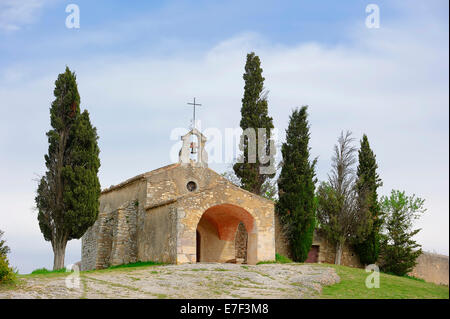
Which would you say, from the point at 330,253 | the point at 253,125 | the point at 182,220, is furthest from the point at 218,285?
the point at 330,253

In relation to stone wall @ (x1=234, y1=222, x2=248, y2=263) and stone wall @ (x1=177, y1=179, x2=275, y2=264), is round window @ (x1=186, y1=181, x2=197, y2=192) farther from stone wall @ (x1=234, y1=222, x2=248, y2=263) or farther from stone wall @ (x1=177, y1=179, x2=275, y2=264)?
stone wall @ (x1=234, y1=222, x2=248, y2=263)

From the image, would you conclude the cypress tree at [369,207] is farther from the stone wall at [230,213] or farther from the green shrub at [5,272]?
the green shrub at [5,272]

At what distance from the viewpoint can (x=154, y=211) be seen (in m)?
26.2

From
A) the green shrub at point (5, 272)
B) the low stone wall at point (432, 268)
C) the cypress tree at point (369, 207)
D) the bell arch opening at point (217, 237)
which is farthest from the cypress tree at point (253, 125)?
the green shrub at point (5, 272)

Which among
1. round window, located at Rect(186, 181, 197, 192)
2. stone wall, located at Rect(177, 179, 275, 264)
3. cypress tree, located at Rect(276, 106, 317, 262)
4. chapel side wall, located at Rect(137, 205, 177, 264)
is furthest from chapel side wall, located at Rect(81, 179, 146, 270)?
cypress tree, located at Rect(276, 106, 317, 262)

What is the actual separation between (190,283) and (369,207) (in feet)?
59.0

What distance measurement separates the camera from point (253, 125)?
103 ft

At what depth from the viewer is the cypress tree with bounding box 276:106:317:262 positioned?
30453mm

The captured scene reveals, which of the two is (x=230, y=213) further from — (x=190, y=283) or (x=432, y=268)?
(x=432, y=268)

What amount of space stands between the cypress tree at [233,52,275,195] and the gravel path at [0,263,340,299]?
8813 mm

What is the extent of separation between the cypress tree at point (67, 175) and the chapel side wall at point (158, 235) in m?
2.80

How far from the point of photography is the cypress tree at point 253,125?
30.8 m
